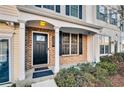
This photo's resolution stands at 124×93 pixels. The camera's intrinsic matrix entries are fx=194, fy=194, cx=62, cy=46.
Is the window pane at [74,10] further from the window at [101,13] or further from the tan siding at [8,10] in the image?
the tan siding at [8,10]

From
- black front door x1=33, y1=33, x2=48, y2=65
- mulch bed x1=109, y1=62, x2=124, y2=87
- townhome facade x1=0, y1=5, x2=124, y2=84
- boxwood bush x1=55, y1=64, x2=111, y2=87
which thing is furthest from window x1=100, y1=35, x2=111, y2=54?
boxwood bush x1=55, y1=64, x2=111, y2=87

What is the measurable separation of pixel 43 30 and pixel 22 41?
3.26 m

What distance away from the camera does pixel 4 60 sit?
712 cm

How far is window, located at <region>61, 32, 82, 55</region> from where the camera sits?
12.6 m

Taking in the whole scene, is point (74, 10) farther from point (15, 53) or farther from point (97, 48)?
point (15, 53)

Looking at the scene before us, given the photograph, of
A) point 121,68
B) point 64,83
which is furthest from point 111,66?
point 64,83

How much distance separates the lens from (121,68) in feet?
32.5

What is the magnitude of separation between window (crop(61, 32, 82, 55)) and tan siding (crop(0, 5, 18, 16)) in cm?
548

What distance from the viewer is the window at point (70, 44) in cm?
1261

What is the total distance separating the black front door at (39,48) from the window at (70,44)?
1.78 metres

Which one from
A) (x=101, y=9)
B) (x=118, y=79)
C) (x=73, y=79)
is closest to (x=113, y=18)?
(x=101, y=9)

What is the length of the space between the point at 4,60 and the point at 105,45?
11764mm
